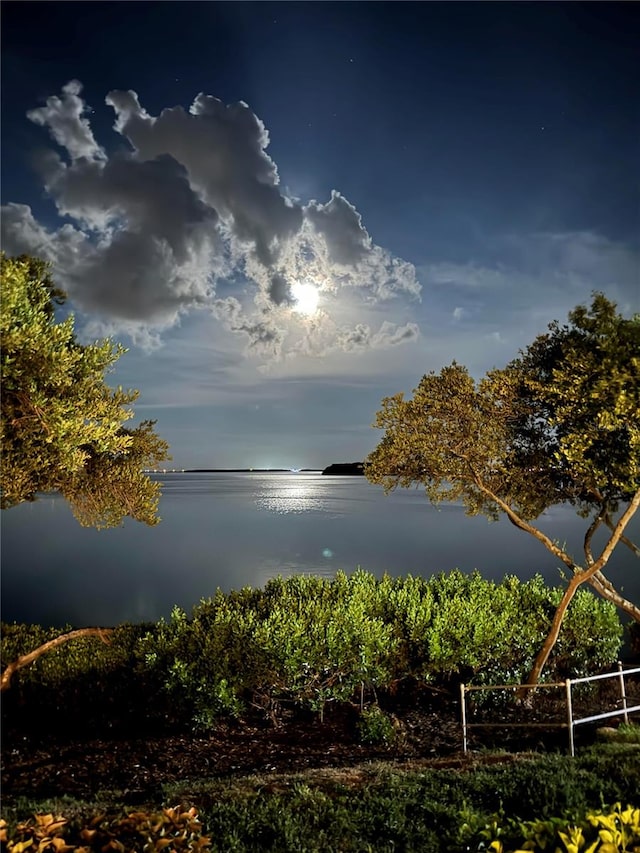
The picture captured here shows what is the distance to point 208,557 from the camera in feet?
130

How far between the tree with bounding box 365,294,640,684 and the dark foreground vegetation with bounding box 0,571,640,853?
173 cm

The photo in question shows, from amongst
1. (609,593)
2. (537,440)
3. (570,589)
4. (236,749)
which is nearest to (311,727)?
(236,749)

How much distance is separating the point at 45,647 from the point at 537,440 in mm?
9644

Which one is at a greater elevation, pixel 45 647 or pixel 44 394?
pixel 44 394

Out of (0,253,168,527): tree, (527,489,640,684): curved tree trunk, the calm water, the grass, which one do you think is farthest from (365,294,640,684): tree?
the calm water

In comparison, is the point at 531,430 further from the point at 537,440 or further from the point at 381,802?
the point at 381,802

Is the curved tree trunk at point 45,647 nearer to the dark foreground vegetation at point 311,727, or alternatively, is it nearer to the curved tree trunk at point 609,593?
the dark foreground vegetation at point 311,727

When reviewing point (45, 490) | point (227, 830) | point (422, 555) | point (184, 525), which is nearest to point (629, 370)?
point (227, 830)

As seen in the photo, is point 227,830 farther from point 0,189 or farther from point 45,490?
point 0,189

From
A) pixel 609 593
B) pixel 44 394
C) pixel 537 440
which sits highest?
pixel 44 394

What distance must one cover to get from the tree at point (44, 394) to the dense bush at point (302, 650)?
11.1 feet

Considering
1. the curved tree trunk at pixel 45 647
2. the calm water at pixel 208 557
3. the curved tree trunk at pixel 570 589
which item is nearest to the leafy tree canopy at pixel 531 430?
the curved tree trunk at pixel 570 589

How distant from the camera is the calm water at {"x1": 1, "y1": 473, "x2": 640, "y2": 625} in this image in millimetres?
27391

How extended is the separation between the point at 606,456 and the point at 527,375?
6.50ft
